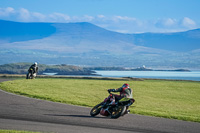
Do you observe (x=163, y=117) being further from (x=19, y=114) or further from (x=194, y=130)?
(x=19, y=114)

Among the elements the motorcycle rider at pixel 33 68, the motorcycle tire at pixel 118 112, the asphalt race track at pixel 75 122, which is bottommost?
the asphalt race track at pixel 75 122

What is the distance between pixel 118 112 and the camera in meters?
19.1

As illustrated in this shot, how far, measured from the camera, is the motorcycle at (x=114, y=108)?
18.7 metres

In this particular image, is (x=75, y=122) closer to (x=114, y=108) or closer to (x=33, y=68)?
(x=114, y=108)

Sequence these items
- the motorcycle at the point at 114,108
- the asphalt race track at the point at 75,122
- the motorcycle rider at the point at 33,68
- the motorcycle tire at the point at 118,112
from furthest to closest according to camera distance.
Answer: the motorcycle rider at the point at 33,68 → the motorcycle tire at the point at 118,112 → the motorcycle at the point at 114,108 → the asphalt race track at the point at 75,122

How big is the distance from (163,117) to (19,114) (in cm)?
692

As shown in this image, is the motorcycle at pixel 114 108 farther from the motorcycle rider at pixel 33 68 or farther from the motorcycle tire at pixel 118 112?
the motorcycle rider at pixel 33 68

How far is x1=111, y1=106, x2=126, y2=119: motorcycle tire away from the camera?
18844mm

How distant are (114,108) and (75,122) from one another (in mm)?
2461

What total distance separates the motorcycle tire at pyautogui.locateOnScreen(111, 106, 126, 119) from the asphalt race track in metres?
0.24

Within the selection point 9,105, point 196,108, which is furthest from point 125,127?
point 196,108

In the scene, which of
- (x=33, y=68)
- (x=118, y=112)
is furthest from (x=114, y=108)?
(x=33, y=68)

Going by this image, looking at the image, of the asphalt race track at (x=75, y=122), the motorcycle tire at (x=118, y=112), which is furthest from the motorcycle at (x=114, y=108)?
the asphalt race track at (x=75, y=122)

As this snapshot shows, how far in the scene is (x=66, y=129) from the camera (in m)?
15.8
